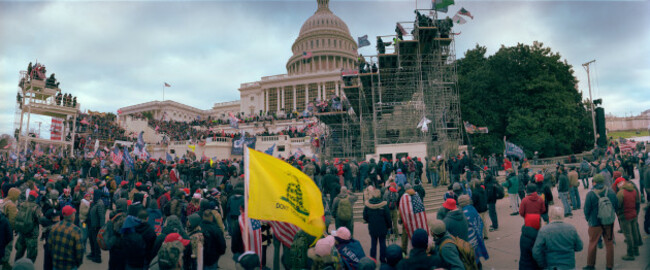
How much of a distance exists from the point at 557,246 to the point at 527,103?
30.5 metres

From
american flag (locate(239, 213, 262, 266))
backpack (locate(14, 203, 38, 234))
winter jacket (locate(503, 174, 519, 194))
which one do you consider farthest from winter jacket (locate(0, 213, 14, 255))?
winter jacket (locate(503, 174, 519, 194))

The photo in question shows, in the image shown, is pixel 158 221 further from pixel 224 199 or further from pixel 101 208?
pixel 224 199

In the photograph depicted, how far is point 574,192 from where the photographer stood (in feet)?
36.4

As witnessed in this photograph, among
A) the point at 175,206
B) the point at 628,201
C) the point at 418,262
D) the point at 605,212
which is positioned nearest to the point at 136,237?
the point at 175,206

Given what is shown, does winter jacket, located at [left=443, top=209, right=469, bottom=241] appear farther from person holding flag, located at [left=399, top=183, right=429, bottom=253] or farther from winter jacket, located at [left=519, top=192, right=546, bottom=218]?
winter jacket, located at [left=519, top=192, right=546, bottom=218]

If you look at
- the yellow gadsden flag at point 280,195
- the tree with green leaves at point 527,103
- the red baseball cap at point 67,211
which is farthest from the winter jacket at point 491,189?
the tree with green leaves at point 527,103

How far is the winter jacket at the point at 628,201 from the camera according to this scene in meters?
6.46

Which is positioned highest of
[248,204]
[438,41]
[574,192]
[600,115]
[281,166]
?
[438,41]

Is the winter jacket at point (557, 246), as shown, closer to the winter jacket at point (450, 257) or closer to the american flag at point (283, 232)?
the winter jacket at point (450, 257)

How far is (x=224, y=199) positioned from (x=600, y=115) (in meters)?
13.8

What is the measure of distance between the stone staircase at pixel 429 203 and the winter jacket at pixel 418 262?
27.7ft

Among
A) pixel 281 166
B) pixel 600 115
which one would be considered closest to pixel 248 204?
pixel 281 166

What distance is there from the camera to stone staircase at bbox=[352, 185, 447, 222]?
1251cm

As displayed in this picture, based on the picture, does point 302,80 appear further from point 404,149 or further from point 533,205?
point 533,205
